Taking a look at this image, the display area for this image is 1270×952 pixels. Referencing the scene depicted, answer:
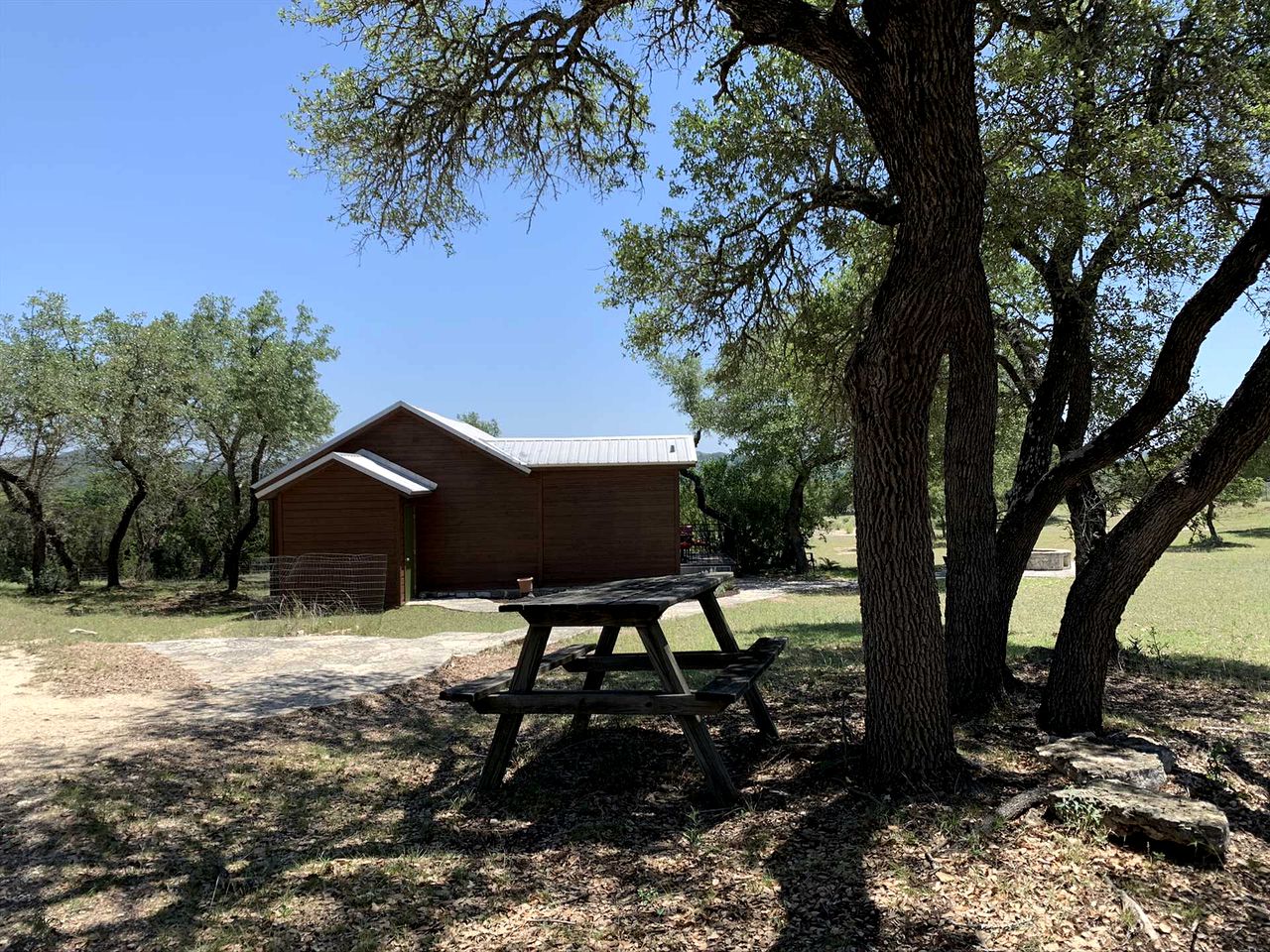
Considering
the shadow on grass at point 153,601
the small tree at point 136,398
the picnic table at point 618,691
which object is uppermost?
the small tree at point 136,398

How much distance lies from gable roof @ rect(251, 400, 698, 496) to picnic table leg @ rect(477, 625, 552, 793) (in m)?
15.5

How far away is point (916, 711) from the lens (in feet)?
13.3

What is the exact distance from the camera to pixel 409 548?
1938 cm

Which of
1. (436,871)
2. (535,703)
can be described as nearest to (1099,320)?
(535,703)

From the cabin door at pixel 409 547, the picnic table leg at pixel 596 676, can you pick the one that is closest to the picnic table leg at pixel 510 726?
the picnic table leg at pixel 596 676

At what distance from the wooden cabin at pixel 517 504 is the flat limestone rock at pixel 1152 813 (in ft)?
56.3

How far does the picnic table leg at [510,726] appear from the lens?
4.64 meters

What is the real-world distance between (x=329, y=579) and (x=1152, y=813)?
16848 millimetres

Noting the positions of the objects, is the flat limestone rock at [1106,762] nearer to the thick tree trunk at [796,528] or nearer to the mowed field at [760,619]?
the mowed field at [760,619]

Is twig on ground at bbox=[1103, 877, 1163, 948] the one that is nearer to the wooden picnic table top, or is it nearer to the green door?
the wooden picnic table top

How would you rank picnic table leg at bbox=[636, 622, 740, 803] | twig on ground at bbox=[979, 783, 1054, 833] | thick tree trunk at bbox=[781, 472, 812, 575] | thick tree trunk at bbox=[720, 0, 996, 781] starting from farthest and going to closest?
thick tree trunk at bbox=[781, 472, 812, 575]
picnic table leg at bbox=[636, 622, 740, 803]
thick tree trunk at bbox=[720, 0, 996, 781]
twig on ground at bbox=[979, 783, 1054, 833]

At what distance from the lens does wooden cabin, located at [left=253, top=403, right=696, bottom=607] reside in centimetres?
2050

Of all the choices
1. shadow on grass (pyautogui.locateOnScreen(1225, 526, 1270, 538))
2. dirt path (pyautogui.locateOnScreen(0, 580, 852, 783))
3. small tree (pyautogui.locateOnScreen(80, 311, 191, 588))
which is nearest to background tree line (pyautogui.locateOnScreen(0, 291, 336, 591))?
small tree (pyautogui.locateOnScreen(80, 311, 191, 588))

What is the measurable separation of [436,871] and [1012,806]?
8.64 feet
